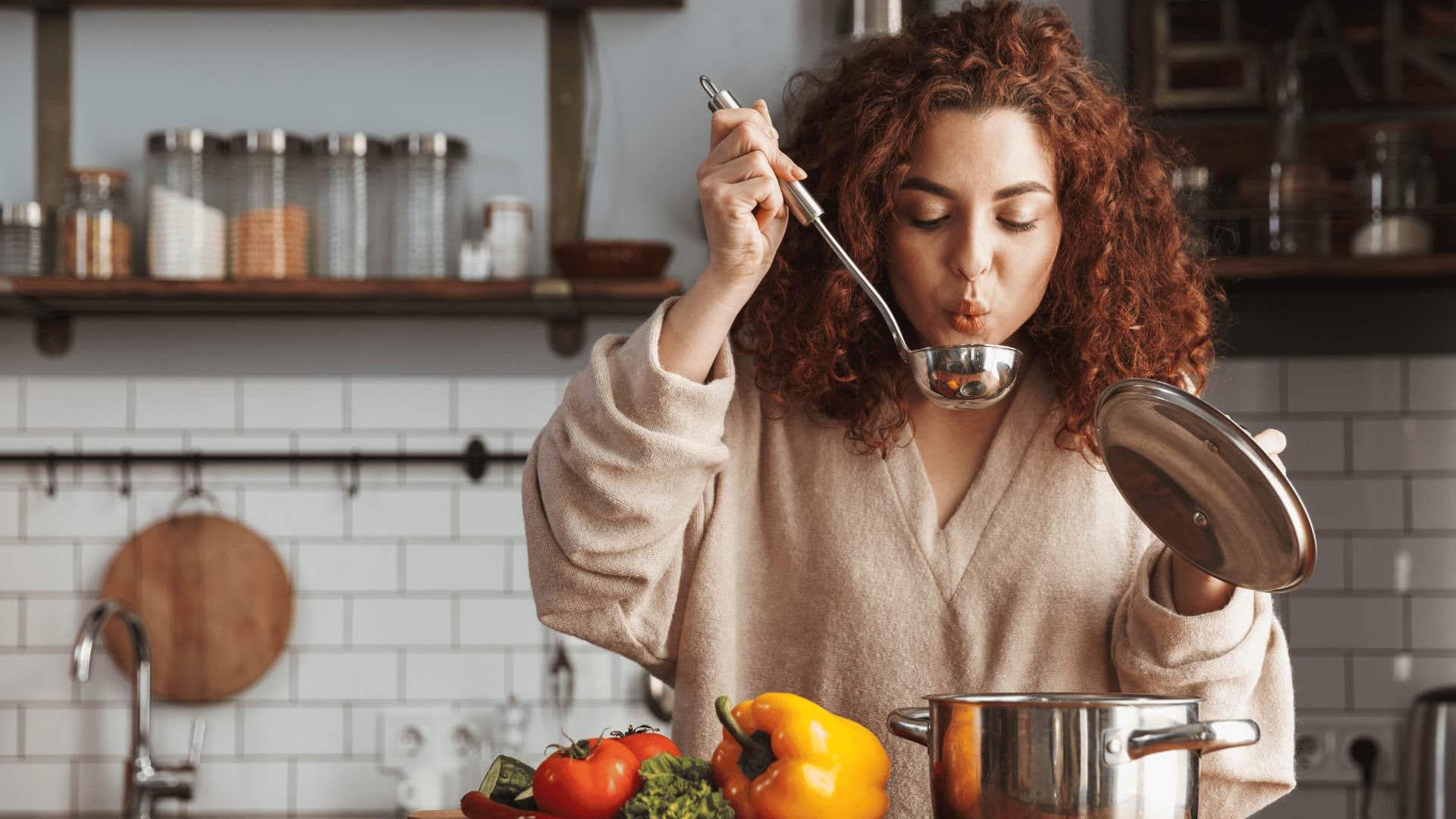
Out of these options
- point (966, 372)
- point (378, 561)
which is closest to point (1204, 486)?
point (966, 372)

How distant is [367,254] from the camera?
2523 millimetres

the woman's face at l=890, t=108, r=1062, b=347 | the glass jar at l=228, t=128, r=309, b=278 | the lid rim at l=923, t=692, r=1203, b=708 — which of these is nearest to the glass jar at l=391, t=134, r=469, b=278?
the glass jar at l=228, t=128, r=309, b=278

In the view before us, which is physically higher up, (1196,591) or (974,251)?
(974,251)

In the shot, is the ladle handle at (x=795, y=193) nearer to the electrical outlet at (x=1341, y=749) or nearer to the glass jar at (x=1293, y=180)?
the glass jar at (x=1293, y=180)

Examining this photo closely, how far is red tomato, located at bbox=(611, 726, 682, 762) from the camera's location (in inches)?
36.6

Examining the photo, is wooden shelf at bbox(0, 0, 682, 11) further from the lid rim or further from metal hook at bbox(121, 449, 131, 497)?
the lid rim

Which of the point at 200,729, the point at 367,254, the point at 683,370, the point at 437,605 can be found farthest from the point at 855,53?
the point at 200,729

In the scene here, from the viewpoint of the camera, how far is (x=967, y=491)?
1.29 meters

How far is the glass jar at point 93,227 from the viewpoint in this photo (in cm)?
247

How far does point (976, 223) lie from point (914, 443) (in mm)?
258

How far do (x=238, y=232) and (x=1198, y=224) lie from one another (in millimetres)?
1715

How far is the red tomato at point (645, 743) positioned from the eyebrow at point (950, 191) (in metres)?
0.51

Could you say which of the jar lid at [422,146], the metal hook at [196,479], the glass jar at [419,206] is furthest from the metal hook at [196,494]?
the jar lid at [422,146]

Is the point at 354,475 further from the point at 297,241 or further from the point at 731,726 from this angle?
the point at 731,726
